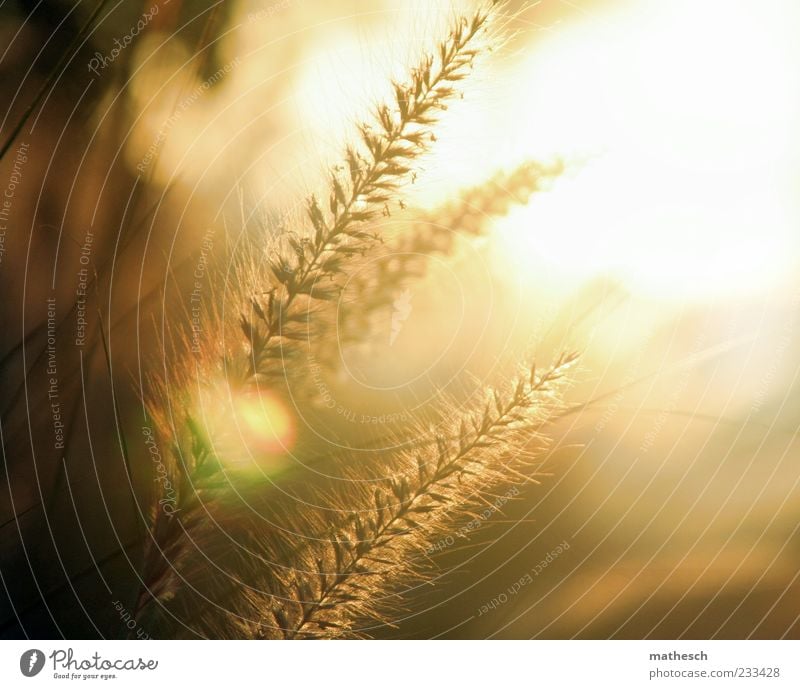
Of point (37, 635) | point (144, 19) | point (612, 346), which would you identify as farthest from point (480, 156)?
point (37, 635)

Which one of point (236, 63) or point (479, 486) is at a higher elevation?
point (236, 63)
